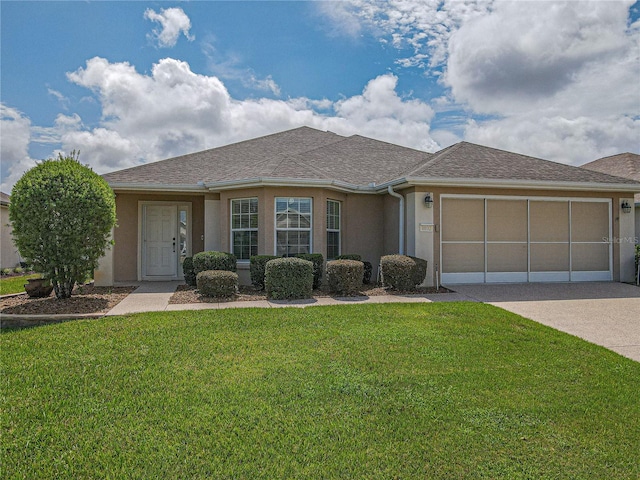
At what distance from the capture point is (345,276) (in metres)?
9.63

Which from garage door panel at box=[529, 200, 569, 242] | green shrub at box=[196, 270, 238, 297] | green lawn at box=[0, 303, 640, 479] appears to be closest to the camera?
green lawn at box=[0, 303, 640, 479]

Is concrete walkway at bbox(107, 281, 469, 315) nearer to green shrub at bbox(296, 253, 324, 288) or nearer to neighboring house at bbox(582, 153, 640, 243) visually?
green shrub at bbox(296, 253, 324, 288)

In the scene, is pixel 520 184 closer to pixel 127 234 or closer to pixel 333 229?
pixel 333 229

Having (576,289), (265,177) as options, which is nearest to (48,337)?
(265,177)

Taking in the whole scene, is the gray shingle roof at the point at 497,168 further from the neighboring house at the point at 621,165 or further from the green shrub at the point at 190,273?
the green shrub at the point at 190,273

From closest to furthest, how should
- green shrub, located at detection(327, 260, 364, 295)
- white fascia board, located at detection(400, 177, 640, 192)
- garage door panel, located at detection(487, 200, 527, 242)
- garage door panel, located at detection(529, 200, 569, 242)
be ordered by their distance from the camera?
green shrub, located at detection(327, 260, 364, 295), white fascia board, located at detection(400, 177, 640, 192), garage door panel, located at detection(487, 200, 527, 242), garage door panel, located at detection(529, 200, 569, 242)

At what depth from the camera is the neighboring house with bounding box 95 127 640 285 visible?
1109 centimetres

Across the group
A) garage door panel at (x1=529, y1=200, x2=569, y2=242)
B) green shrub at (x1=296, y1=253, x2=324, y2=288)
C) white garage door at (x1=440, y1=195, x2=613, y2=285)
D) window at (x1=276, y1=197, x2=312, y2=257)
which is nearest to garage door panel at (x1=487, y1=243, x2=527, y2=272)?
white garage door at (x1=440, y1=195, x2=613, y2=285)

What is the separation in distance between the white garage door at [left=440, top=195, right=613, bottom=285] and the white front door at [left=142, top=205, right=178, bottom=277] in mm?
8647

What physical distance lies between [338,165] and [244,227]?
4678mm

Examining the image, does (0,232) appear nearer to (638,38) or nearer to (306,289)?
(306,289)

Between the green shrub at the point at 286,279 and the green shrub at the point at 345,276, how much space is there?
2.64ft

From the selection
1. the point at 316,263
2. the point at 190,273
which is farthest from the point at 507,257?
the point at 190,273

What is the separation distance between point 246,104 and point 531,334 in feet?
47.4
